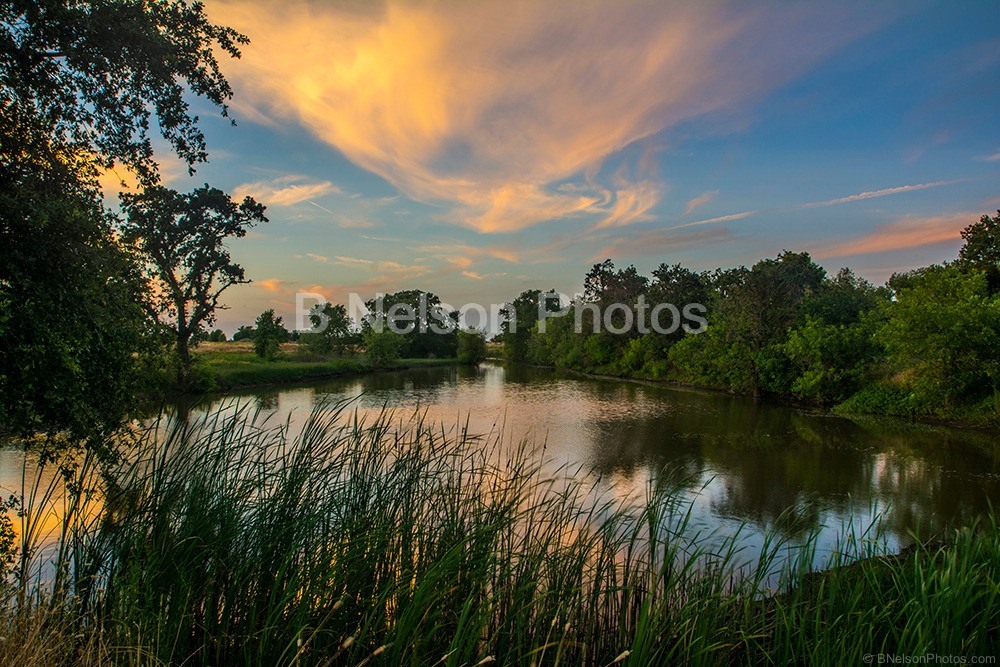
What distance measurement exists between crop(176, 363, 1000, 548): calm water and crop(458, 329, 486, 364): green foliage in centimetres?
4236

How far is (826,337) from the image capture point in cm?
2150

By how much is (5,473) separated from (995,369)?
2530cm

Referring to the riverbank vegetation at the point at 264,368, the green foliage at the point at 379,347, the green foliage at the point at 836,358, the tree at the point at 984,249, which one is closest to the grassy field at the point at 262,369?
the riverbank vegetation at the point at 264,368

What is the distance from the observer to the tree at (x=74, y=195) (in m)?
4.99

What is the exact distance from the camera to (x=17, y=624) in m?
2.63

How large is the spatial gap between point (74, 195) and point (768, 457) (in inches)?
572

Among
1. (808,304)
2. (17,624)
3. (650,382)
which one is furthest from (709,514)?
(650,382)

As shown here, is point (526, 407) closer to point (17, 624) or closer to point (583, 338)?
point (17, 624)

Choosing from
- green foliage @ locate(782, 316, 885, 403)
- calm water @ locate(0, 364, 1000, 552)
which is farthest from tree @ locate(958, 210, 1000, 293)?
calm water @ locate(0, 364, 1000, 552)

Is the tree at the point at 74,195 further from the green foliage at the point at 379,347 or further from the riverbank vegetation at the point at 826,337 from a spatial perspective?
the green foliage at the point at 379,347

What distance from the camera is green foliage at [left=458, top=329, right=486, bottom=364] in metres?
66.8

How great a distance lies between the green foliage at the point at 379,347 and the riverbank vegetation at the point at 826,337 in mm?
18471

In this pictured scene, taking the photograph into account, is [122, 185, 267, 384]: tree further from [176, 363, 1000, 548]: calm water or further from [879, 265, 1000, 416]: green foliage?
[879, 265, 1000, 416]: green foliage

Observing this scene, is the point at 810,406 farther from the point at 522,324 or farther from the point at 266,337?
the point at 522,324
